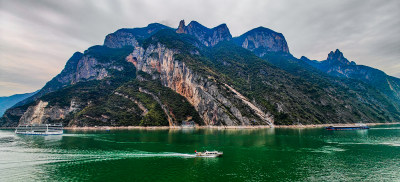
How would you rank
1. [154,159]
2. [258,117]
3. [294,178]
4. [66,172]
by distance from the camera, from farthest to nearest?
[258,117] < [154,159] < [66,172] < [294,178]

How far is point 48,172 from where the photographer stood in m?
50.5

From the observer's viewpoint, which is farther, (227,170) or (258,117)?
(258,117)

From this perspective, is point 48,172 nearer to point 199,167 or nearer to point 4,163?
point 4,163

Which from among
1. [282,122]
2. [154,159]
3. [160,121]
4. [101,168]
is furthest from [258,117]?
[101,168]

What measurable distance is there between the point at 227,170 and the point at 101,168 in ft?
101

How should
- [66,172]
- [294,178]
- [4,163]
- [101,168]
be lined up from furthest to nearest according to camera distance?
[4,163], [101,168], [66,172], [294,178]

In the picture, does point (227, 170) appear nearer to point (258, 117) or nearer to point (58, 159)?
point (58, 159)

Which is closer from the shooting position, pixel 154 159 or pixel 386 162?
pixel 386 162

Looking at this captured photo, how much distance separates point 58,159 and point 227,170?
49740mm

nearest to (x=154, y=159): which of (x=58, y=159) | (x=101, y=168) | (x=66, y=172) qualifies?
(x=101, y=168)

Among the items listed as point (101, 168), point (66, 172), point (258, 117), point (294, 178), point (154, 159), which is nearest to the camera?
point (294, 178)

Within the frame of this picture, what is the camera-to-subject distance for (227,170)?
50594 millimetres

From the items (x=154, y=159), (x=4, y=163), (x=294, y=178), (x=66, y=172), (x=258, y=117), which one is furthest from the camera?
(x=258, y=117)

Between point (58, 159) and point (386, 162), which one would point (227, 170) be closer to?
point (386, 162)
